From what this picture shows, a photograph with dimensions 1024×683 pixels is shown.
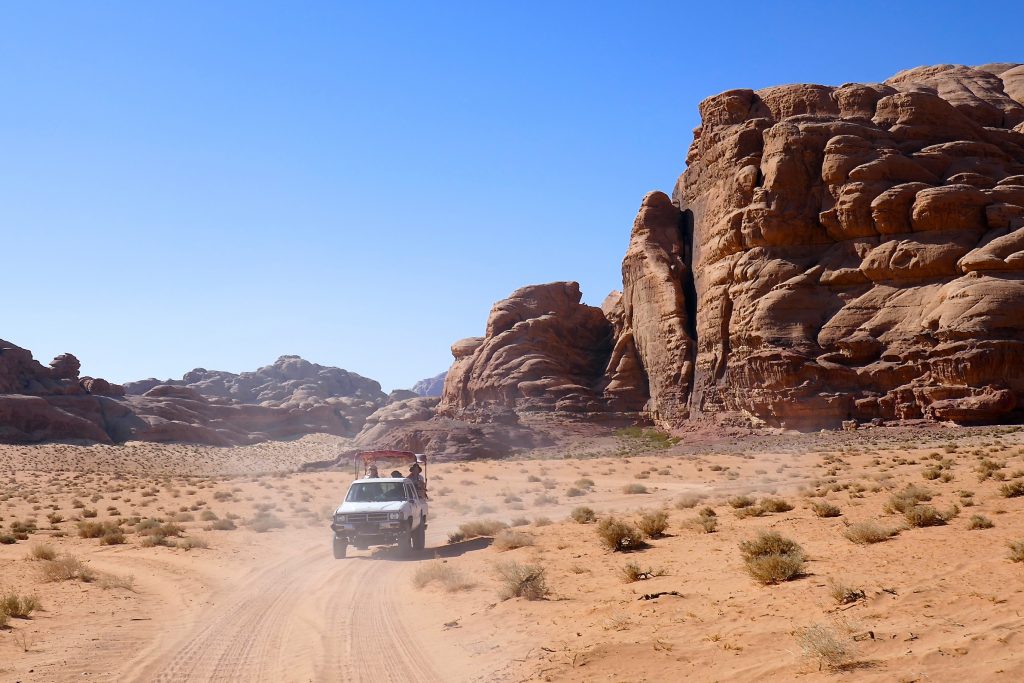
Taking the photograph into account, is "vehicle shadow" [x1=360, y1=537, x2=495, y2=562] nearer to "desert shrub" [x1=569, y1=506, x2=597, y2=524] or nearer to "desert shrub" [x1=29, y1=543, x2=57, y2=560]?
"desert shrub" [x1=569, y1=506, x2=597, y2=524]

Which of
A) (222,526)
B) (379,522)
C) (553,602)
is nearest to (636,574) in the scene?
(553,602)

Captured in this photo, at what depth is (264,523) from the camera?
2320 cm

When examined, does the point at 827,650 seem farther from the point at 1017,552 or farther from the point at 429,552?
the point at 429,552

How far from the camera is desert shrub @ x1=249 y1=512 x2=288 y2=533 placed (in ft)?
74.3

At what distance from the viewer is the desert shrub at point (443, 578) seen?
12.1 metres

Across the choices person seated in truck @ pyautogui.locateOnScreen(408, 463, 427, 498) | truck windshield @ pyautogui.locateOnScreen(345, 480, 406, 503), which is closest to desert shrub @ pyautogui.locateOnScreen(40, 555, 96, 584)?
truck windshield @ pyautogui.locateOnScreen(345, 480, 406, 503)

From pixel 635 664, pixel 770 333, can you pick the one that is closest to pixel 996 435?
pixel 770 333

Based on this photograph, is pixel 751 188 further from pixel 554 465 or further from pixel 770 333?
pixel 554 465

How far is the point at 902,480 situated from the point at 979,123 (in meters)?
46.7

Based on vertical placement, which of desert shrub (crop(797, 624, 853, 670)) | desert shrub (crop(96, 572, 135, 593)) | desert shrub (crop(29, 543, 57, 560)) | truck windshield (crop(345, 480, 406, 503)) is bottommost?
desert shrub (crop(96, 572, 135, 593))

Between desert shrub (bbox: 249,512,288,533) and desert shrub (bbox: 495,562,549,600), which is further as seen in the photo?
desert shrub (bbox: 249,512,288,533)

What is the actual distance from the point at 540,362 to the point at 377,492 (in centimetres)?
5271

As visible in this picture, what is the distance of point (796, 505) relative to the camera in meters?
17.5

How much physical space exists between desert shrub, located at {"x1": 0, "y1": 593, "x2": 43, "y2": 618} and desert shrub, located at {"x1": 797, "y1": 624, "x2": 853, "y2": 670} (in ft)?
34.3
